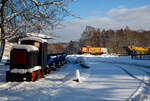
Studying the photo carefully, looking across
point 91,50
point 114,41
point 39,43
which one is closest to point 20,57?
point 39,43

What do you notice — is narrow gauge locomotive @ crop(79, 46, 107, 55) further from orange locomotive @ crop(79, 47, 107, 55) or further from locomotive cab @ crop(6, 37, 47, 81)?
locomotive cab @ crop(6, 37, 47, 81)

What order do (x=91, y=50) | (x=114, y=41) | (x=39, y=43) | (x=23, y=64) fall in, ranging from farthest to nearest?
(x=114, y=41) → (x=91, y=50) → (x=39, y=43) → (x=23, y=64)

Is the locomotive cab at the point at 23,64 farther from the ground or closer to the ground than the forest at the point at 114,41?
closer to the ground

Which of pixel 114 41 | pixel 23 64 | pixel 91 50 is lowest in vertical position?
pixel 23 64

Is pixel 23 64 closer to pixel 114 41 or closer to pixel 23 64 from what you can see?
pixel 23 64

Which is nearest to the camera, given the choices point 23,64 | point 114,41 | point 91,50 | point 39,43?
point 23,64

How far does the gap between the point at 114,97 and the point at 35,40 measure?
568 centimetres

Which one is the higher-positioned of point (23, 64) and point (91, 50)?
point (91, 50)

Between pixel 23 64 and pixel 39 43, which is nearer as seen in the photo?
pixel 23 64

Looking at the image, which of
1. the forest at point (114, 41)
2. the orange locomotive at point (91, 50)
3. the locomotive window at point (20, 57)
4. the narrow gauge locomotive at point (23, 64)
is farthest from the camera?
the forest at point (114, 41)

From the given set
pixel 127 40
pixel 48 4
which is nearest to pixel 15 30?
pixel 48 4

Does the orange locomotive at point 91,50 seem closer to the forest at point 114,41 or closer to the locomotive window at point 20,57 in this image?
the forest at point 114,41

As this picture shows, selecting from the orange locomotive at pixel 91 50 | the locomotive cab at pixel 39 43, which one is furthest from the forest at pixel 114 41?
the locomotive cab at pixel 39 43

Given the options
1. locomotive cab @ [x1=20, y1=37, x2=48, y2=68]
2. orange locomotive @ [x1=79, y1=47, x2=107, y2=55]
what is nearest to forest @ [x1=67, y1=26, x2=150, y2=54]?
orange locomotive @ [x1=79, y1=47, x2=107, y2=55]
